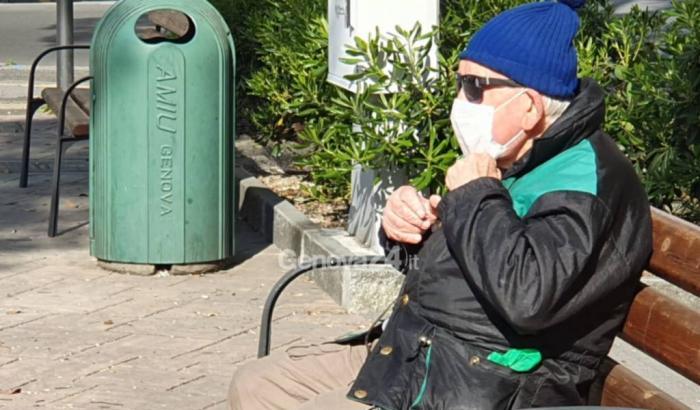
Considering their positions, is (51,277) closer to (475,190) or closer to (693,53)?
(693,53)

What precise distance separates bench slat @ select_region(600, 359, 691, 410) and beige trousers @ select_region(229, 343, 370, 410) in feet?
2.07

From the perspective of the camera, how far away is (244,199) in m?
7.80

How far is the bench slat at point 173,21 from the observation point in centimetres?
638

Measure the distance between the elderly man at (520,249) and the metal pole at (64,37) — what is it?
23.8ft

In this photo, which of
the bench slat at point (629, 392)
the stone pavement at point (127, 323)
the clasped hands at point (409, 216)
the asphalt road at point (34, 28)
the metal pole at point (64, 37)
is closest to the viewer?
the bench slat at point (629, 392)

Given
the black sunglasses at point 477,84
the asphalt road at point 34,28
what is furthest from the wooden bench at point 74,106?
the asphalt road at point 34,28

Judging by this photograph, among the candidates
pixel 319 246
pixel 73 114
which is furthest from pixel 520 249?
pixel 73 114

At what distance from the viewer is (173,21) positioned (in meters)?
6.42

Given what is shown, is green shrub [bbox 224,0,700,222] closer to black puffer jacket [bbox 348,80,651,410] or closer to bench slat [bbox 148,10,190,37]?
bench slat [bbox 148,10,190,37]

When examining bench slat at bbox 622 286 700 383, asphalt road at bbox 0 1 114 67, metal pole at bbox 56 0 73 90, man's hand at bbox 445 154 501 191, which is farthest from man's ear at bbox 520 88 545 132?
asphalt road at bbox 0 1 114 67

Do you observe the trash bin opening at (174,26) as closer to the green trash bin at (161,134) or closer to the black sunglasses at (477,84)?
the green trash bin at (161,134)

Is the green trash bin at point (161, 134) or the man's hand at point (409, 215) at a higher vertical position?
the man's hand at point (409, 215)

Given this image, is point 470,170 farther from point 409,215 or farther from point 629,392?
point 629,392

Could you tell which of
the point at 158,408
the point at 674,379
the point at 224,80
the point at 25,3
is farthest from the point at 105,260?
the point at 25,3
